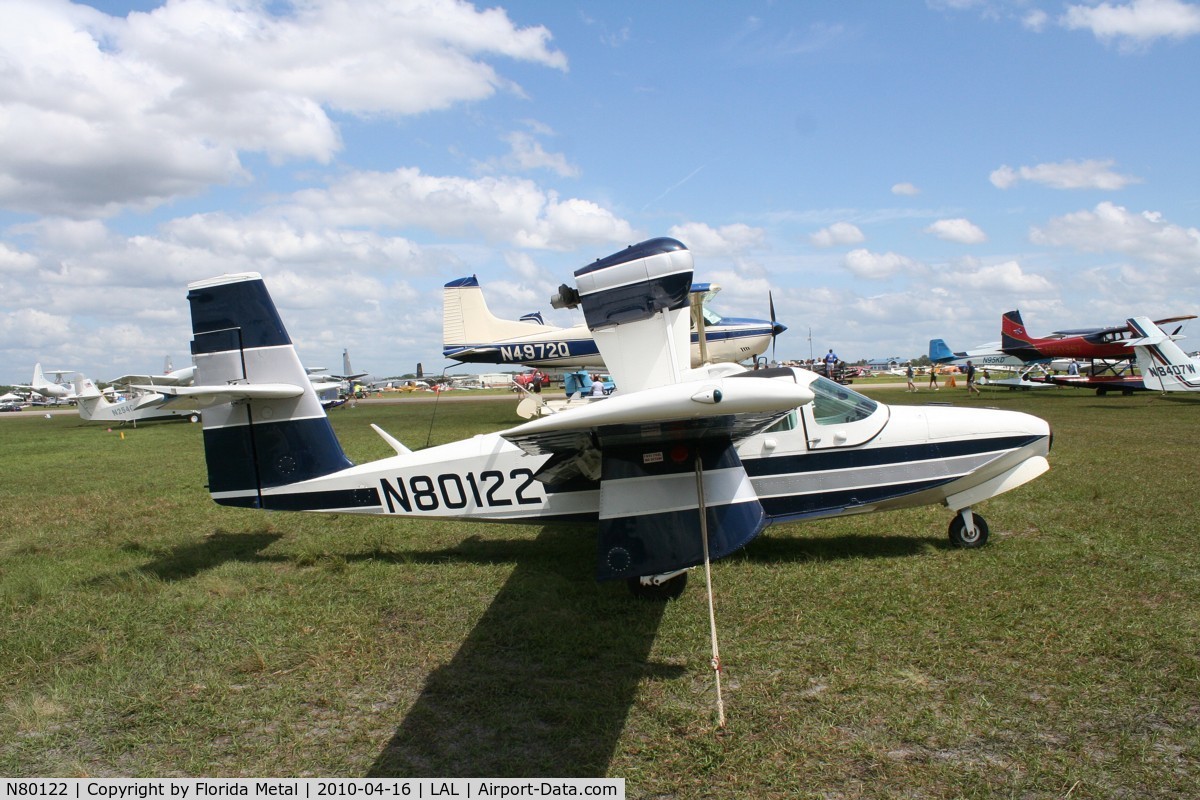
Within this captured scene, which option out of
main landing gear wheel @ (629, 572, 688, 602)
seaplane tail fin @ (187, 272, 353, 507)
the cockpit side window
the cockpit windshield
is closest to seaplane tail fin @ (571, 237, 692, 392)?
the cockpit side window

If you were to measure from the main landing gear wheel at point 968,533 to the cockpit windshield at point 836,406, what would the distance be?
145cm

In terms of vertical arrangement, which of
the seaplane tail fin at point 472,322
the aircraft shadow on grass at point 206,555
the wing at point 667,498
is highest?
the seaplane tail fin at point 472,322

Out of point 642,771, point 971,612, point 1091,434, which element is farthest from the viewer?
point 1091,434

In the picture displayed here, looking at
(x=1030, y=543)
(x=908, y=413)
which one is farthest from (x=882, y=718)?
(x=1030, y=543)

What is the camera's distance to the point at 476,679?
180 inches

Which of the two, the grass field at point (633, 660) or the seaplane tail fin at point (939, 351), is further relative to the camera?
the seaplane tail fin at point (939, 351)

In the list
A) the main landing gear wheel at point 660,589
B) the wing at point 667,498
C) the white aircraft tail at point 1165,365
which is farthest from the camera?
the white aircraft tail at point 1165,365

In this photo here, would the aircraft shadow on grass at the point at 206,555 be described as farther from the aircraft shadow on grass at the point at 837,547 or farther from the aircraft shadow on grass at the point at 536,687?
the aircraft shadow on grass at the point at 837,547

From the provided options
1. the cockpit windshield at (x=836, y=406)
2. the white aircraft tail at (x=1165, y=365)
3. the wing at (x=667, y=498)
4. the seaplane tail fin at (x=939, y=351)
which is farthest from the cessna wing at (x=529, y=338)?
the seaplane tail fin at (x=939, y=351)

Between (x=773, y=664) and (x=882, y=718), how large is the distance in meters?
0.81

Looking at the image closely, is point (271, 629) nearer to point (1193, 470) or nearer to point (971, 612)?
point (971, 612)

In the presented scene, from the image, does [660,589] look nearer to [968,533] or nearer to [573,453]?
[573,453]

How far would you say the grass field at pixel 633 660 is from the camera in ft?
11.8

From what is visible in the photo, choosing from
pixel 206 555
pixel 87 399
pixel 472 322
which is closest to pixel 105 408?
pixel 87 399
